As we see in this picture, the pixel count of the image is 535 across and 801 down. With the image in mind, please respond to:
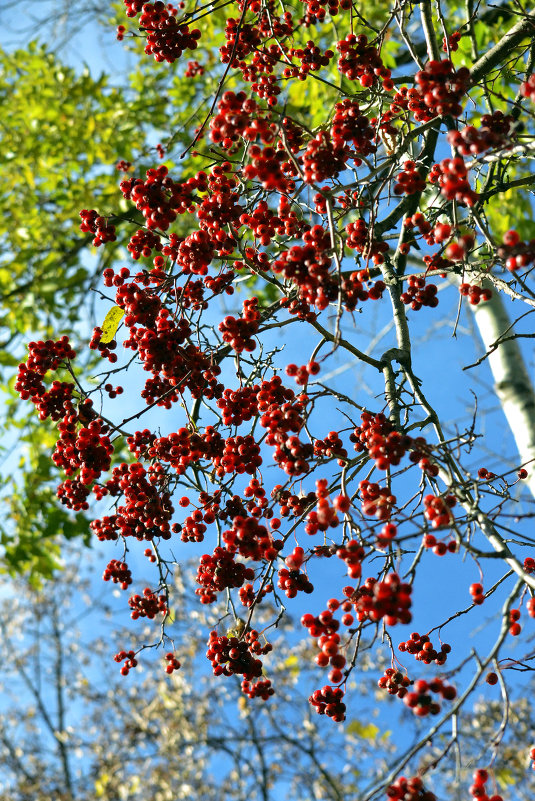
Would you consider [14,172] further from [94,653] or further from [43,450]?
[94,653]

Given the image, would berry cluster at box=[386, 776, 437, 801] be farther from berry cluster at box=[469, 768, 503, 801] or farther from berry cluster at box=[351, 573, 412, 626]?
berry cluster at box=[351, 573, 412, 626]

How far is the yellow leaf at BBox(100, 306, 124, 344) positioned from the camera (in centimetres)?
243

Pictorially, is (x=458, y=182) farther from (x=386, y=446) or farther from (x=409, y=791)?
(x=409, y=791)

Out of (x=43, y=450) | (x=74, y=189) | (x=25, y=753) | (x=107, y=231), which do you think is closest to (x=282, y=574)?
(x=107, y=231)

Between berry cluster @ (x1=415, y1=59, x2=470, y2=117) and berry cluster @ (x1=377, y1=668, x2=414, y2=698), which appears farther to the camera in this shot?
berry cluster @ (x1=377, y1=668, x2=414, y2=698)

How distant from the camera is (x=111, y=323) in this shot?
2459 millimetres

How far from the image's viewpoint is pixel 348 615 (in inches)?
71.6

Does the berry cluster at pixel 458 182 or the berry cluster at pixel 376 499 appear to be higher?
the berry cluster at pixel 458 182

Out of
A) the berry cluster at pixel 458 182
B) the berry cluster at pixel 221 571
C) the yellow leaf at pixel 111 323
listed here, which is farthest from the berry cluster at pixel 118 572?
the berry cluster at pixel 458 182

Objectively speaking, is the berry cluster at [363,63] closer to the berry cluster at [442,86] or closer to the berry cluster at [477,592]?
the berry cluster at [442,86]

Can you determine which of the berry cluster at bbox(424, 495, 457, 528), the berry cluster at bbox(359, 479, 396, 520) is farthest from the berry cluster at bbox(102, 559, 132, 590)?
the berry cluster at bbox(424, 495, 457, 528)

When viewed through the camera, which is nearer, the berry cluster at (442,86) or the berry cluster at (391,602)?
the berry cluster at (391,602)

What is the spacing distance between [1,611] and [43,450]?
1070 cm

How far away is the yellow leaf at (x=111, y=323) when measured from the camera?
2.43 meters
